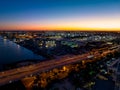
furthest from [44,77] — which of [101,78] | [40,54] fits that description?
[40,54]

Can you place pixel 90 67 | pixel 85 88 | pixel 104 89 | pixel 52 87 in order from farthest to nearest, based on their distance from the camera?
pixel 90 67 < pixel 52 87 < pixel 85 88 < pixel 104 89

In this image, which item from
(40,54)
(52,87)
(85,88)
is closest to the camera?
(85,88)

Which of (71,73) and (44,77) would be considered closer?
(44,77)

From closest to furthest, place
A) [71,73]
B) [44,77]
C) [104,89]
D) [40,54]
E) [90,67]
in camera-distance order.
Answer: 1. [104,89]
2. [44,77]
3. [71,73]
4. [90,67]
5. [40,54]

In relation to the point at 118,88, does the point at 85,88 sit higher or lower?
lower

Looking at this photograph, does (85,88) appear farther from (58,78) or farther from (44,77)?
(44,77)

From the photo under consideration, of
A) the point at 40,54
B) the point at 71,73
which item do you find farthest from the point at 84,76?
the point at 40,54

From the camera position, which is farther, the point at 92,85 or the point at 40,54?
the point at 40,54

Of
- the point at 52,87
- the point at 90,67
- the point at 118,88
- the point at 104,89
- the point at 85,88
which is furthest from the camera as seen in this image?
the point at 90,67

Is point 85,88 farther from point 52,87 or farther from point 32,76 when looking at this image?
point 32,76
